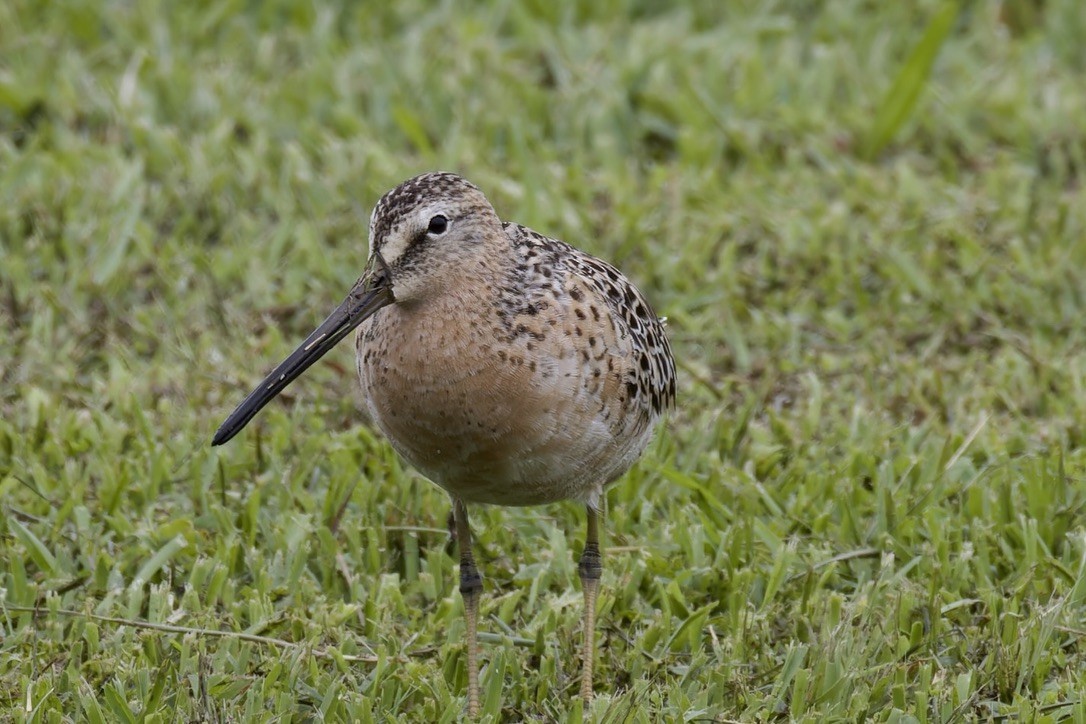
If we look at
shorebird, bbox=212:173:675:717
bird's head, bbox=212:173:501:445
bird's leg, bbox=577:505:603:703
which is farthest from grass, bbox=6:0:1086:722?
bird's head, bbox=212:173:501:445

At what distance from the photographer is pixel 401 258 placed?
4664mm

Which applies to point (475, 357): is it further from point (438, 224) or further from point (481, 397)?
point (438, 224)

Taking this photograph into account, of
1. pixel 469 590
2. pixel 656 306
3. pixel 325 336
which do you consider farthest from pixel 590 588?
pixel 656 306

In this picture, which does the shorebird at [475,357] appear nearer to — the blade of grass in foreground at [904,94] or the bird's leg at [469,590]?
the bird's leg at [469,590]

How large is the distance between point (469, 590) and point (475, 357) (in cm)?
86

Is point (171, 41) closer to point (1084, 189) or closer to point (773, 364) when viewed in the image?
point (773, 364)

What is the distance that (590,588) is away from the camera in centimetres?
518

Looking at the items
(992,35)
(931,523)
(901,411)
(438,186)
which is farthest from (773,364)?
(992,35)

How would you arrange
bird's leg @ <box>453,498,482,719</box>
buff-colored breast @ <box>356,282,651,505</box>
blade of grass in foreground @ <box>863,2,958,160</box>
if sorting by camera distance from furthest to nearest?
blade of grass in foreground @ <box>863,2,958,160</box>, bird's leg @ <box>453,498,482,719</box>, buff-colored breast @ <box>356,282,651,505</box>

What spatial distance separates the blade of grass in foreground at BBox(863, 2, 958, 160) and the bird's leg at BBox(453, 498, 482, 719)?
4.01 metres

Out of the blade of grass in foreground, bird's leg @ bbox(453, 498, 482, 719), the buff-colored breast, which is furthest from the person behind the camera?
the blade of grass in foreground

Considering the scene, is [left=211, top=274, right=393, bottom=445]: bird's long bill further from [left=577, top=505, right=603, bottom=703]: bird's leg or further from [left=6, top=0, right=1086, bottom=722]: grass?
[left=577, top=505, right=603, bottom=703]: bird's leg

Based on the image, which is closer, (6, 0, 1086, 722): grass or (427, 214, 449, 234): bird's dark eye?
(427, 214, 449, 234): bird's dark eye

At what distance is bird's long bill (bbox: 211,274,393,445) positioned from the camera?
4680 mm
